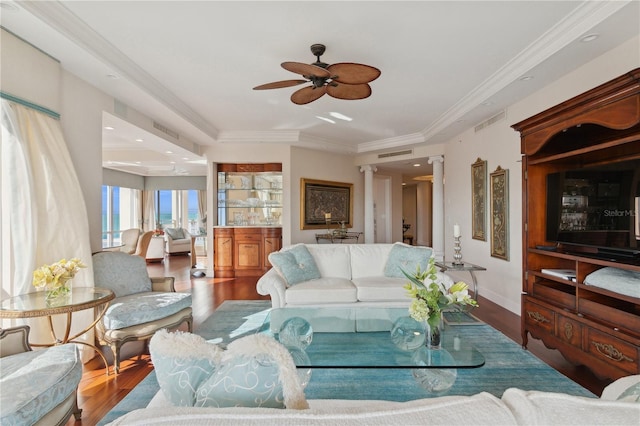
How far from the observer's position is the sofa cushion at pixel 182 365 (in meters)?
0.92

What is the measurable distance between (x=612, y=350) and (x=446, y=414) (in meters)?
2.19

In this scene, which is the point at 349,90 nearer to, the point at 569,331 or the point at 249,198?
the point at 569,331

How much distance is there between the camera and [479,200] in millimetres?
4883

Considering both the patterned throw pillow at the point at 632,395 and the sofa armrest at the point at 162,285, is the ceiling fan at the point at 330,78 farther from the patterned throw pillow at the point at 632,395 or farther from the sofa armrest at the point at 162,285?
the patterned throw pillow at the point at 632,395

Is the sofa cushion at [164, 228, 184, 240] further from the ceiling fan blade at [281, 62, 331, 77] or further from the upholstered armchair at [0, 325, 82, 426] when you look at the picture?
the ceiling fan blade at [281, 62, 331, 77]

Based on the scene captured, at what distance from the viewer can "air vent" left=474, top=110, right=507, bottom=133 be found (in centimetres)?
420

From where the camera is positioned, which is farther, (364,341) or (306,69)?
(306,69)

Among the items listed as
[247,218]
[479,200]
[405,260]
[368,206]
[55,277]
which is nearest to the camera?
[55,277]

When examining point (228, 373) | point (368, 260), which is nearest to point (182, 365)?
point (228, 373)

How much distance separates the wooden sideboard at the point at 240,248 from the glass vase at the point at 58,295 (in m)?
4.01

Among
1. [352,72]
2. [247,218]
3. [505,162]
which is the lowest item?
[247,218]

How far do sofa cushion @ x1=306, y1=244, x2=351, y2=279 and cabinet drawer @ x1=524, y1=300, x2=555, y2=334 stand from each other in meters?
1.90

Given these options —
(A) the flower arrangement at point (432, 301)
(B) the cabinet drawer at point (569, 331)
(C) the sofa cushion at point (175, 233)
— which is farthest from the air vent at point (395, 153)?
(C) the sofa cushion at point (175, 233)

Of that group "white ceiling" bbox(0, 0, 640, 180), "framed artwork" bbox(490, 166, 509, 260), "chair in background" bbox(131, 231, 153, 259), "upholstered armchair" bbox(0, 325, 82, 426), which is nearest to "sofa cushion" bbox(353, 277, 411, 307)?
"framed artwork" bbox(490, 166, 509, 260)
